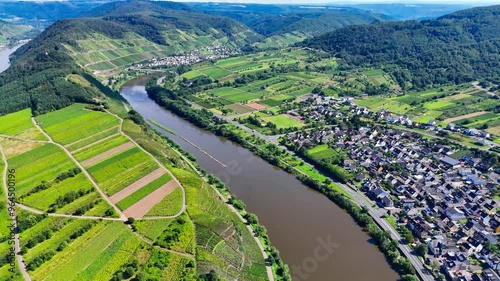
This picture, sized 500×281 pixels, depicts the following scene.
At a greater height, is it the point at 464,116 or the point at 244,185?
the point at 244,185

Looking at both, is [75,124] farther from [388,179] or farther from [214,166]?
[388,179]

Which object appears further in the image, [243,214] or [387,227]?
[243,214]

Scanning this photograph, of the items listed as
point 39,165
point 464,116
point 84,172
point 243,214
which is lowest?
point 464,116

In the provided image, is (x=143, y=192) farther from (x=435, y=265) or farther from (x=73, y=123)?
(x=435, y=265)

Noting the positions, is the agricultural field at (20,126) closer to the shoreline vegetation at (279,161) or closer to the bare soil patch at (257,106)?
the shoreline vegetation at (279,161)

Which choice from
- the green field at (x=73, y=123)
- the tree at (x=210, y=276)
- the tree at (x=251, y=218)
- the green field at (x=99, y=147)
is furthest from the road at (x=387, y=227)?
the green field at (x=73, y=123)

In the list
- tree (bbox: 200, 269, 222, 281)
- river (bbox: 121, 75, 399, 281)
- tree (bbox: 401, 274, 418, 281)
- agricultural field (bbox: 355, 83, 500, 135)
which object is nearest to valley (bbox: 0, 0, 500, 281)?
tree (bbox: 200, 269, 222, 281)

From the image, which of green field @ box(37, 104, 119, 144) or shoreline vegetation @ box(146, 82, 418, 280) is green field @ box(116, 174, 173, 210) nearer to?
shoreline vegetation @ box(146, 82, 418, 280)

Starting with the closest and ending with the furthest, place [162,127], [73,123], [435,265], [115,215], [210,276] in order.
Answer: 1. [210,276]
2. [435,265]
3. [115,215]
4. [73,123]
5. [162,127]

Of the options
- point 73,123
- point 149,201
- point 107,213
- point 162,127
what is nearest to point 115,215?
point 107,213
